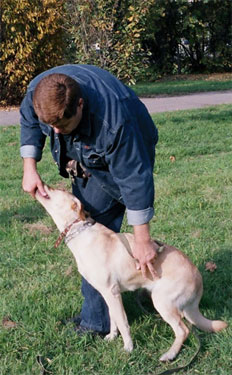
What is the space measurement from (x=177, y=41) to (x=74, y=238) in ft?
73.4

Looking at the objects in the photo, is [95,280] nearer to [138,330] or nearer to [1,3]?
[138,330]

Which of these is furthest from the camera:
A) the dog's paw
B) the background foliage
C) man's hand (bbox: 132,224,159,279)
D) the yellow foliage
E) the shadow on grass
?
the yellow foliage

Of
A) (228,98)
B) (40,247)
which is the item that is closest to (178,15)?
(228,98)

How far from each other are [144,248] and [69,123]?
823mm

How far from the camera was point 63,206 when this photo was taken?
3283 millimetres

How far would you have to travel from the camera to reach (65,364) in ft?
10.6

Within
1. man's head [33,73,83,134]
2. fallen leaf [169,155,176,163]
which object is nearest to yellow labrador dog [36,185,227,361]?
man's head [33,73,83,134]

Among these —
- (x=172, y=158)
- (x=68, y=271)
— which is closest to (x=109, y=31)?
(x=172, y=158)

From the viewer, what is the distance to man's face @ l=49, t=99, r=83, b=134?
2812 millimetres

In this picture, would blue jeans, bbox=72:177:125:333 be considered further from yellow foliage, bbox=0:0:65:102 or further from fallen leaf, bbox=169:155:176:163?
yellow foliage, bbox=0:0:65:102

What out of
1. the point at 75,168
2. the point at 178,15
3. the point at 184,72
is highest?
the point at 75,168

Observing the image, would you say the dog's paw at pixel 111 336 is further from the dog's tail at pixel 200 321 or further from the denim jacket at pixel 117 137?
the denim jacket at pixel 117 137

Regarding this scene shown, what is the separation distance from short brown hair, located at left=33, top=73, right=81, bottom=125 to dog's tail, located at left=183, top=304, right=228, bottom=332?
1.46 m

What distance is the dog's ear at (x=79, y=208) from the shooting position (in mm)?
3232
